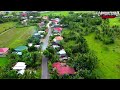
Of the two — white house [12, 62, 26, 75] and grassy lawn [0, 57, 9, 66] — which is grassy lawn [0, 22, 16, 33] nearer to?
grassy lawn [0, 57, 9, 66]

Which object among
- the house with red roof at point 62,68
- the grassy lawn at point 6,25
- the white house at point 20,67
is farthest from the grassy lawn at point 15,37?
the house with red roof at point 62,68

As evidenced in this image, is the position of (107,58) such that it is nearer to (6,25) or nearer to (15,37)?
(15,37)

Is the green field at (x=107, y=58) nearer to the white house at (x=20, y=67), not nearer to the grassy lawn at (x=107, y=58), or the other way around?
the grassy lawn at (x=107, y=58)

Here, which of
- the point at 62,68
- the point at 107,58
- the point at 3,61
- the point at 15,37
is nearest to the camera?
the point at 62,68

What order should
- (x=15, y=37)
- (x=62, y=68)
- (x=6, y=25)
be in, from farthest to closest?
(x=6, y=25), (x=15, y=37), (x=62, y=68)

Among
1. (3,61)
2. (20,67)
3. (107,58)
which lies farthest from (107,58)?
(3,61)
